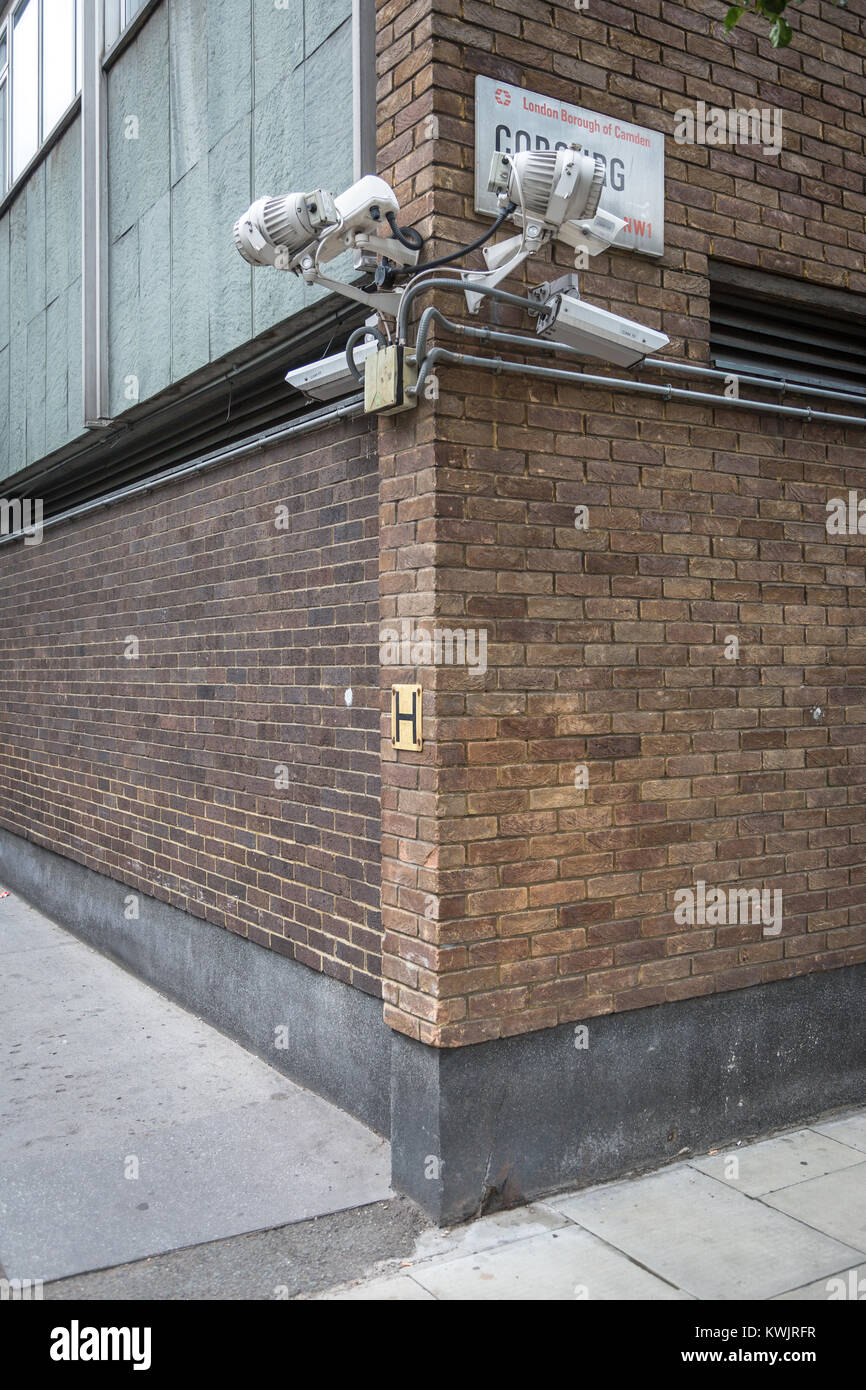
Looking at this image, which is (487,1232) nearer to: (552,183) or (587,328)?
(587,328)

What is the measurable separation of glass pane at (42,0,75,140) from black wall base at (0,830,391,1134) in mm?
5397

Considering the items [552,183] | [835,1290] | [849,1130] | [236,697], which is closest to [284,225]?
[552,183]

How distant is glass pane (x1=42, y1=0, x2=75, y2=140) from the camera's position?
7.95 metres

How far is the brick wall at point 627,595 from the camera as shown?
4043mm

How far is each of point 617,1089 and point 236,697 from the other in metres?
2.70

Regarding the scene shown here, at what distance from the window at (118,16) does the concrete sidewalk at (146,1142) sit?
5.85 metres

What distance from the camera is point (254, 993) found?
18.6 feet

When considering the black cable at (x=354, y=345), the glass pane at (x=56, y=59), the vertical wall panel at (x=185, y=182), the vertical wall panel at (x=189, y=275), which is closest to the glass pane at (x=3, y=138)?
the vertical wall panel at (x=185, y=182)

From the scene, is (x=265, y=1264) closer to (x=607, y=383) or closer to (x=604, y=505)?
(x=604, y=505)

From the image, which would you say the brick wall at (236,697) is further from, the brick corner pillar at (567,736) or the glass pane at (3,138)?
the glass pane at (3,138)

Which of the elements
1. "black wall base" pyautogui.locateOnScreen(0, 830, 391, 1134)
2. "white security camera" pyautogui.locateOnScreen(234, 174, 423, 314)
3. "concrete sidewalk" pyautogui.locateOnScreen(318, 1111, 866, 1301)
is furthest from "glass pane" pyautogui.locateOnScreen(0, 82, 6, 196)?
"concrete sidewalk" pyautogui.locateOnScreen(318, 1111, 866, 1301)

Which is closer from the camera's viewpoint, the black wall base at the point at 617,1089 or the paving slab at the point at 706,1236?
the paving slab at the point at 706,1236

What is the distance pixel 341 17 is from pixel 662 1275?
4.77 m

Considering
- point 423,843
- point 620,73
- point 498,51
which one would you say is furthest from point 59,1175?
point 620,73
